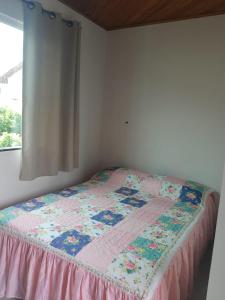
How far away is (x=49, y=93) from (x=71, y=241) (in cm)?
135

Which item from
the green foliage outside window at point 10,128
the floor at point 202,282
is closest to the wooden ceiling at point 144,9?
the green foliage outside window at point 10,128

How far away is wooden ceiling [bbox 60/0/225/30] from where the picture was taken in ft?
7.32

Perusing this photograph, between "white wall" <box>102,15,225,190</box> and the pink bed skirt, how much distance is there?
1067mm

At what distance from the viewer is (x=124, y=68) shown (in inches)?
116

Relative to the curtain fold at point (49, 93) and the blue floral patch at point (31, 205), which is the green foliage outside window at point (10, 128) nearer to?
the curtain fold at point (49, 93)

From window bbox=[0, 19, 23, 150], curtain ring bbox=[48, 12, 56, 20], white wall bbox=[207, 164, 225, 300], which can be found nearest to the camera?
white wall bbox=[207, 164, 225, 300]

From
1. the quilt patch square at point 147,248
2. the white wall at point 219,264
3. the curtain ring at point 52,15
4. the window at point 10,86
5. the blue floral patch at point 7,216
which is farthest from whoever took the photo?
the curtain ring at point 52,15

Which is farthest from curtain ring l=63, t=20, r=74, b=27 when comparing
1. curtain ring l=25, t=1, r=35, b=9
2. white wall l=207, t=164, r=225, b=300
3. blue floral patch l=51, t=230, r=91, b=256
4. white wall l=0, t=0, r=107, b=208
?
white wall l=207, t=164, r=225, b=300

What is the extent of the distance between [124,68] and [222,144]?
4.78 ft

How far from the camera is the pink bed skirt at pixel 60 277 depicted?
125 cm

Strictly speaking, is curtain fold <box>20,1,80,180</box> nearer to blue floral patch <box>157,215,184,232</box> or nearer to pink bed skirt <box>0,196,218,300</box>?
pink bed skirt <box>0,196,218,300</box>

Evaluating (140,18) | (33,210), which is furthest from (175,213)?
(140,18)

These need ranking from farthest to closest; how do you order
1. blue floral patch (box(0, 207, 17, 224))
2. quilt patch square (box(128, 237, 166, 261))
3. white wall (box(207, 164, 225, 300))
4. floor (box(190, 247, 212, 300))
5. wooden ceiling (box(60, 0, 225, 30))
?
wooden ceiling (box(60, 0, 225, 30)), floor (box(190, 247, 212, 300)), blue floral patch (box(0, 207, 17, 224)), quilt patch square (box(128, 237, 166, 261)), white wall (box(207, 164, 225, 300))

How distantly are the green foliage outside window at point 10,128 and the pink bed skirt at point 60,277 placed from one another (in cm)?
80
